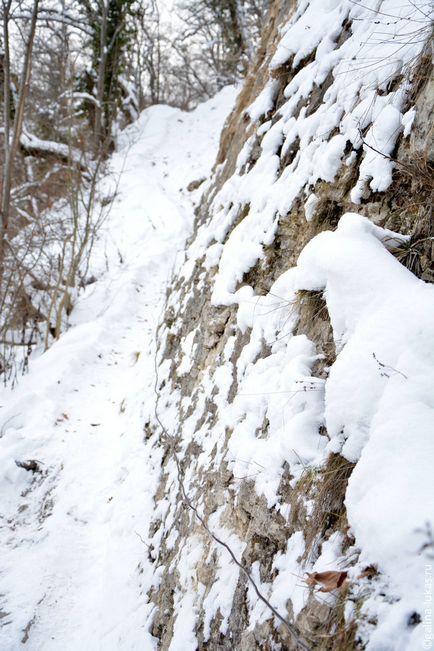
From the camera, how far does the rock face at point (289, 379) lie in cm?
128

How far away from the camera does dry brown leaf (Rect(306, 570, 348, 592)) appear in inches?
43.0

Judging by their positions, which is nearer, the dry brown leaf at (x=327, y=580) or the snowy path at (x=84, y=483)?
the dry brown leaf at (x=327, y=580)

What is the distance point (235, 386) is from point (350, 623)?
145 centimetres

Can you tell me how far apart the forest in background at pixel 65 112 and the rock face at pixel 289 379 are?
11.8 ft

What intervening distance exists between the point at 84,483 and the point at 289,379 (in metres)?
2.56

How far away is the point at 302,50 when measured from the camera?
3.02 metres

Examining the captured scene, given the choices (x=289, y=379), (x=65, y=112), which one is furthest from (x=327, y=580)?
(x=65, y=112)

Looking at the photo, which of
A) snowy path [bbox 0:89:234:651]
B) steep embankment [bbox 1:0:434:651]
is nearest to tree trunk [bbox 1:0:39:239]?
snowy path [bbox 0:89:234:651]

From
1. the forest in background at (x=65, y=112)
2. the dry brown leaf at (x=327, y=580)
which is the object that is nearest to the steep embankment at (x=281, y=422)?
the dry brown leaf at (x=327, y=580)

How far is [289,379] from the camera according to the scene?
172 centimetres

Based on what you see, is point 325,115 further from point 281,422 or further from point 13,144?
point 13,144

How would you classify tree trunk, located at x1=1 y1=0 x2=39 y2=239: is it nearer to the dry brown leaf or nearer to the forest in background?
the forest in background

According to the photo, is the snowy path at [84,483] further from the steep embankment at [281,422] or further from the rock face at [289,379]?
the rock face at [289,379]

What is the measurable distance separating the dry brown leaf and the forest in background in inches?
191
